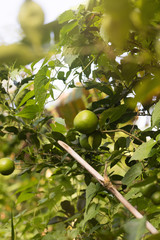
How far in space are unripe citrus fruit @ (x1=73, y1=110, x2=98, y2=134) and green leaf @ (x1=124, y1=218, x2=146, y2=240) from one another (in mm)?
466

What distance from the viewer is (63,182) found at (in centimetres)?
96

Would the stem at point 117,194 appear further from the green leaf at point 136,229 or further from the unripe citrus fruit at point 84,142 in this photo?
the unripe citrus fruit at point 84,142

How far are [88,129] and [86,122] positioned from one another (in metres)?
0.02

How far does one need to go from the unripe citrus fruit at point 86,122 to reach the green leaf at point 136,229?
466 mm

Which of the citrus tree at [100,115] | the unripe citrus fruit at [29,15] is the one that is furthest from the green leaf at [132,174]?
the unripe citrus fruit at [29,15]

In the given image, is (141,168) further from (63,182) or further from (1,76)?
(1,76)

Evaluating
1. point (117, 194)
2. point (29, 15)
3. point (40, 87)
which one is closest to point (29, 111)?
point (40, 87)

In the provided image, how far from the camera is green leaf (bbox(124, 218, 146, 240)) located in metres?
0.24

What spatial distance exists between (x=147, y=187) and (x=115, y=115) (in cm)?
39

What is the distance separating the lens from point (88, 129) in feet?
2.39

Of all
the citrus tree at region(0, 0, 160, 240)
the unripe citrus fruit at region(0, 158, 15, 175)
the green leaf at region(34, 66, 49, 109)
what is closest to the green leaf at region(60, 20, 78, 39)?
the citrus tree at region(0, 0, 160, 240)

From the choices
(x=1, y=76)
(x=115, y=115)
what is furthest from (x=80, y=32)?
(x=1, y=76)

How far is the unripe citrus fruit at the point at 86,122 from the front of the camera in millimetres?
720

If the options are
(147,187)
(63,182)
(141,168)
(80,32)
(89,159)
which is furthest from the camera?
(63,182)
